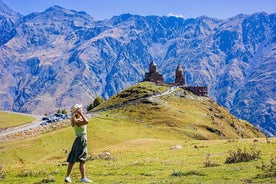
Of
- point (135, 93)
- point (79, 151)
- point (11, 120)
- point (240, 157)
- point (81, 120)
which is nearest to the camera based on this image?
point (81, 120)

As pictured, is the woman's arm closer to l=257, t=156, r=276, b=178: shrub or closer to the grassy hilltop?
the grassy hilltop

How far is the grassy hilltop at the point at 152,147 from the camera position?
24.3 metres

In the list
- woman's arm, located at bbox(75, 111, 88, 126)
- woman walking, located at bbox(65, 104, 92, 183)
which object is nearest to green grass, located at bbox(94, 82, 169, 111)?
woman walking, located at bbox(65, 104, 92, 183)

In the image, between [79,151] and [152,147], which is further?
[152,147]

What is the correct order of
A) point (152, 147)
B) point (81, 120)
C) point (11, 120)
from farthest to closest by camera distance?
point (11, 120) < point (152, 147) < point (81, 120)

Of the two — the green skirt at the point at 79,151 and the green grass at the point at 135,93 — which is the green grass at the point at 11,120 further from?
the green skirt at the point at 79,151

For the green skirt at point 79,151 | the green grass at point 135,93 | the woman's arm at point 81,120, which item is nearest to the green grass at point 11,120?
the green grass at point 135,93

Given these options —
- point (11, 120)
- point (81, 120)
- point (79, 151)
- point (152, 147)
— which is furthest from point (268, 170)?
point (11, 120)

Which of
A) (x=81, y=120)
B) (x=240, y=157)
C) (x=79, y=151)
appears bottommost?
(x=240, y=157)

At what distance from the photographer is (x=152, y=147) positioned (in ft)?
158

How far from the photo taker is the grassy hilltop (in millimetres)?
24328

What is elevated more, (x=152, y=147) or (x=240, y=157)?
(x=240, y=157)

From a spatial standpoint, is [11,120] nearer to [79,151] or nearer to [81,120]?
[79,151]

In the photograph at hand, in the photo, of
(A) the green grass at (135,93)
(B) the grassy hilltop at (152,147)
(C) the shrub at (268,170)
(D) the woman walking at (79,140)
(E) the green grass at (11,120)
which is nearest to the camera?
(C) the shrub at (268,170)
